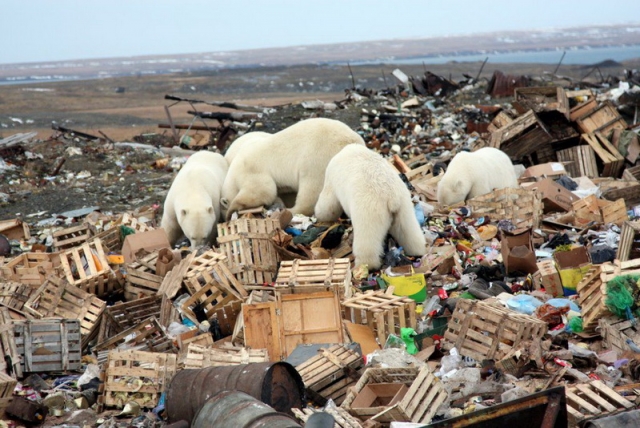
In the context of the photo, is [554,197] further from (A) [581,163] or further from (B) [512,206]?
(A) [581,163]

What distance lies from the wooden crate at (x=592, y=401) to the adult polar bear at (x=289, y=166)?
5694 millimetres

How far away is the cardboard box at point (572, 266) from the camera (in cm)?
720

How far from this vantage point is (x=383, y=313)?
22.2ft

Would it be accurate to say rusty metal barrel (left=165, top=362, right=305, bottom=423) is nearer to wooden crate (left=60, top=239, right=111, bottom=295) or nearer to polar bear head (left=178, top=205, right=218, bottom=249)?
wooden crate (left=60, top=239, right=111, bottom=295)

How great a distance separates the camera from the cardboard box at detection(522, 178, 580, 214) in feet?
34.2

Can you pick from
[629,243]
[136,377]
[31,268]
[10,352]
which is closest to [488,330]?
[629,243]

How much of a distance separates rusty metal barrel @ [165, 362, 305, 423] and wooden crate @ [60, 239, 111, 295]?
312 centimetres

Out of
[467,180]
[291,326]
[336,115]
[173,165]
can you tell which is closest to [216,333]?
[291,326]

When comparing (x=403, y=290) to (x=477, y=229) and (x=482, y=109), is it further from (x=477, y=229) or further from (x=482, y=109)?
(x=482, y=109)

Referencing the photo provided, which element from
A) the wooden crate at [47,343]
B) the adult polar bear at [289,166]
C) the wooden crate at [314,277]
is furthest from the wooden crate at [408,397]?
the adult polar bear at [289,166]

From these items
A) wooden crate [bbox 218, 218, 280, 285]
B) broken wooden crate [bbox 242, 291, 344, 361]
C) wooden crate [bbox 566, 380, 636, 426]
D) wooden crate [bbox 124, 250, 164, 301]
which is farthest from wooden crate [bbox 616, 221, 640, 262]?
wooden crate [bbox 124, 250, 164, 301]

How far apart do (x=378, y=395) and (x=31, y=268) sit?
4725 mm

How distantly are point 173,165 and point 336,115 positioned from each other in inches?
167

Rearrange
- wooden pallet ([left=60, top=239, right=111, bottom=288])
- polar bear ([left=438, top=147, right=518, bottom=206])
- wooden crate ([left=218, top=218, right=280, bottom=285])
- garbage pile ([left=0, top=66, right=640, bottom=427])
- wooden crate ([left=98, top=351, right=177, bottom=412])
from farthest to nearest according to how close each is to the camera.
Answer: polar bear ([left=438, top=147, right=518, bottom=206]) < wooden crate ([left=218, top=218, right=280, bottom=285]) < wooden pallet ([left=60, top=239, right=111, bottom=288]) < wooden crate ([left=98, top=351, right=177, bottom=412]) < garbage pile ([left=0, top=66, right=640, bottom=427])
